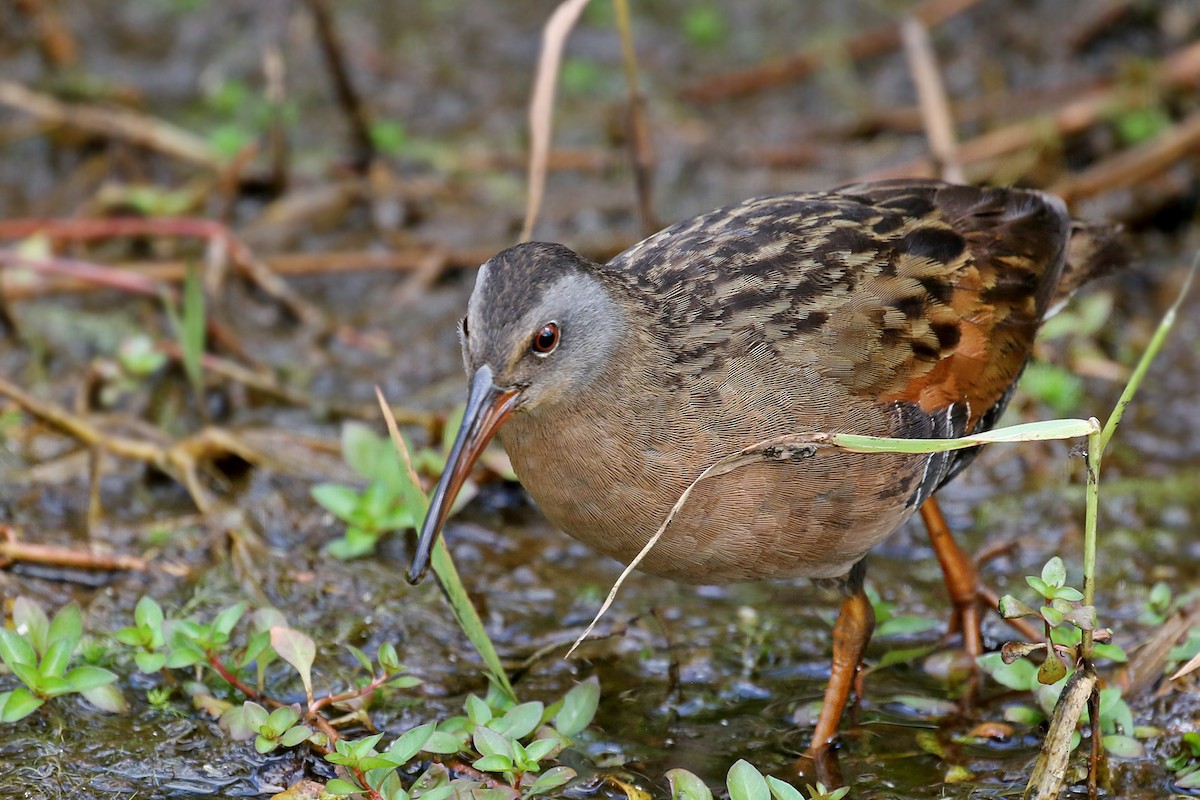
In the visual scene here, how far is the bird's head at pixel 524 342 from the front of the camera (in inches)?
126

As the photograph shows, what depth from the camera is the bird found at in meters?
3.30

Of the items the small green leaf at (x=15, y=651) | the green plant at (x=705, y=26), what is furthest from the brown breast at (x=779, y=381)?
the green plant at (x=705, y=26)

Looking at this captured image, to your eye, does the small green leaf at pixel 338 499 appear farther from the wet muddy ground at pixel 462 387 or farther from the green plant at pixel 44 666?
the green plant at pixel 44 666

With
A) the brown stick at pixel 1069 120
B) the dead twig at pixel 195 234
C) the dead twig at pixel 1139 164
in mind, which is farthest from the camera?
the brown stick at pixel 1069 120

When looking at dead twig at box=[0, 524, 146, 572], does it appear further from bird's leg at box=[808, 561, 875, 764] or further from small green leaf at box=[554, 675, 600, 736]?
bird's leg at box=[808, 561, 875, 764]

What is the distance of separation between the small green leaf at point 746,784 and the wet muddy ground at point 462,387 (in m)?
0.41

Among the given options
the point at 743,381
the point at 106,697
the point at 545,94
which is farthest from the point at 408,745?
the point at 545,94

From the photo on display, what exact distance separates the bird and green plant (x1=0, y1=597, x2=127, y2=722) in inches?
34.5

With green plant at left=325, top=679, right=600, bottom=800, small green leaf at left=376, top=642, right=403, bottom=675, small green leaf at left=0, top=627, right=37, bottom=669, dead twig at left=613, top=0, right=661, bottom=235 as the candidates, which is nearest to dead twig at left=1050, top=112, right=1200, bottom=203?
dead twig at left=613, top=0, right=661, bottom=235

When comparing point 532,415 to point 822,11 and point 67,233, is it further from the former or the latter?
point 822,11

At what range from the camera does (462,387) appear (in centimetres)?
516

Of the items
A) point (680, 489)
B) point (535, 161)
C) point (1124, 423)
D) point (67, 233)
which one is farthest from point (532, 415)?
point (67, 233)

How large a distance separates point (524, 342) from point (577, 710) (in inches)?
34.5

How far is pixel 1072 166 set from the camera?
260 inches
